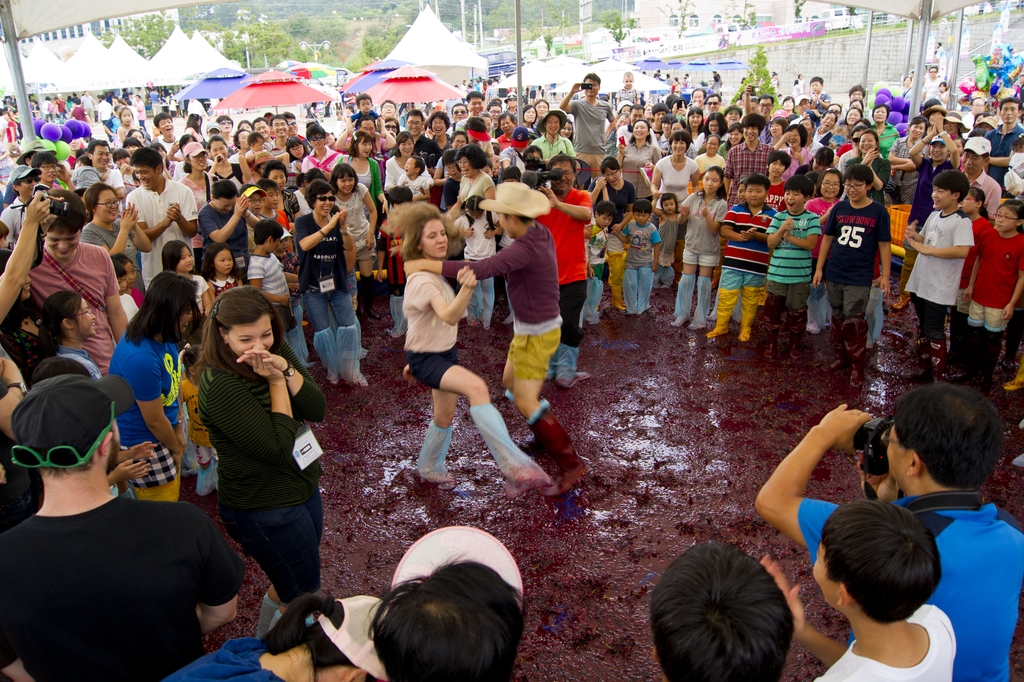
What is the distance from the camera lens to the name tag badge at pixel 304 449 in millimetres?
2783

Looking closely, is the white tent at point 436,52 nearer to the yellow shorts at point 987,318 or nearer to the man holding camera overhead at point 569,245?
the man holding camera overhead at point 569,245

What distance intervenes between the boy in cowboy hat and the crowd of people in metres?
0.02

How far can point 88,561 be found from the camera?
1806mm

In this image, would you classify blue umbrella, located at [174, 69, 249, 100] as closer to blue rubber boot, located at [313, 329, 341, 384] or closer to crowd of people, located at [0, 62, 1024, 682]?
crowd of people, located at [0, 62, 1024, 682]

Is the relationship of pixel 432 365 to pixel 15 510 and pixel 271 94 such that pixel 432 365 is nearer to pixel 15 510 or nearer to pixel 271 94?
pixel 15 510

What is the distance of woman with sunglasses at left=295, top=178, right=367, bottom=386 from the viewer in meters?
5.80

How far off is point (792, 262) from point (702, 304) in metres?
1.10

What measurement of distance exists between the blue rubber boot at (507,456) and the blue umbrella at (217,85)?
11.1 meters

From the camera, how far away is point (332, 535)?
420cm

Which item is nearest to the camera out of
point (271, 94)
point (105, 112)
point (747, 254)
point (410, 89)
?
point (747, 254)

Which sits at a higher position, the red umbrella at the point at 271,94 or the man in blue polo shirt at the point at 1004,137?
the red umbrella at the point at 271,94

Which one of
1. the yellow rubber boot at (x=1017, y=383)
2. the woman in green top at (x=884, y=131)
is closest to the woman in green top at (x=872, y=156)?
the woman in green top at (x=884, y=131)

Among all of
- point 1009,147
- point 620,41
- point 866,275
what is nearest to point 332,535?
point 866,275

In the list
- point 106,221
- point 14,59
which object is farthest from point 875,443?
point 14,59
